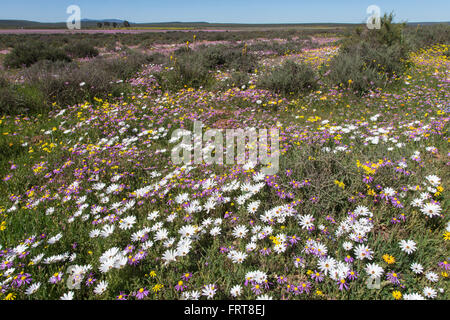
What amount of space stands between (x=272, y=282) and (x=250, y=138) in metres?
2.64

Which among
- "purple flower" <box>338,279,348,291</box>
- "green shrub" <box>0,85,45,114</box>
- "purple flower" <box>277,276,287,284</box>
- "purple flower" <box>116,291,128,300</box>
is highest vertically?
"green shrub" <box>0,85,45,114</box>

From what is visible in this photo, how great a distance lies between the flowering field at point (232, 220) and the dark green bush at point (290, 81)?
2252 millimetres

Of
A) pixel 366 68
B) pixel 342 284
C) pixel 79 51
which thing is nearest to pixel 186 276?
pixel 342 284

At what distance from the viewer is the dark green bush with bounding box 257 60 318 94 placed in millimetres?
6375

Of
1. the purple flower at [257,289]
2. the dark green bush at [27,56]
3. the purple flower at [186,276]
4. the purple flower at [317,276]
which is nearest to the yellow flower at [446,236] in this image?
the purple flower at [317,276]

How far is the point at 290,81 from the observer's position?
20.8ft

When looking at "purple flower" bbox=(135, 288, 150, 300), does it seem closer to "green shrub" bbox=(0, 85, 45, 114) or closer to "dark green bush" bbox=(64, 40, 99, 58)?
"green shrub" bbox=(0, 85, 45, 114)

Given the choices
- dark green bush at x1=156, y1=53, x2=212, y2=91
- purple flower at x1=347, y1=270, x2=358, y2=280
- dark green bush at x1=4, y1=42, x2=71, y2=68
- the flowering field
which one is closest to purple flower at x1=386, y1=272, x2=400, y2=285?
the flowering field

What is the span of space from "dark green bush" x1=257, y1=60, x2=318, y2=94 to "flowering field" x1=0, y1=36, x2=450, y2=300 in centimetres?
225

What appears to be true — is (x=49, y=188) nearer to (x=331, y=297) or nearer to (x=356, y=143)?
(x=331, y=297)

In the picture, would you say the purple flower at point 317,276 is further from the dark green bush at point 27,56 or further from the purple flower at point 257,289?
the dark green bush at point 27,56

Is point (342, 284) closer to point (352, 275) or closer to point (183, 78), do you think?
point (352, 275)

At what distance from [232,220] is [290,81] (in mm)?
5076
